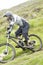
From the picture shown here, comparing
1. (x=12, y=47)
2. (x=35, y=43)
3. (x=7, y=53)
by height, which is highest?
(x=35, y=43)

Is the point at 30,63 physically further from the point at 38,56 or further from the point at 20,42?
the point at 20,42

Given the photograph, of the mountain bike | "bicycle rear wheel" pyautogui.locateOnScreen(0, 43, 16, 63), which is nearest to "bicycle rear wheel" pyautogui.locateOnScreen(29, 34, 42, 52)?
the mountain bike

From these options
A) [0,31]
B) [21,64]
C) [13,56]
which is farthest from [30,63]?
[0,31]

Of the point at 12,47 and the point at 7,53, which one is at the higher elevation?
the point at 12,47

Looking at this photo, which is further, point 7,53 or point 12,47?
point 7,53

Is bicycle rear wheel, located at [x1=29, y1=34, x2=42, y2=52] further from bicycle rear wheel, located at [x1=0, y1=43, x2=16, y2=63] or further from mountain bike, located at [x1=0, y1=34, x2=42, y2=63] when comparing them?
bicycle rear wheel, located at [x1=0, y1=43, x2=16, y2=63]

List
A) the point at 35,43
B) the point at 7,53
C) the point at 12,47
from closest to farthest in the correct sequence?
1. the point at 12,47
2. the point at 7,53
3. the point at 35,43

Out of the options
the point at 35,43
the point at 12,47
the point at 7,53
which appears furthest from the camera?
the point at 35,43

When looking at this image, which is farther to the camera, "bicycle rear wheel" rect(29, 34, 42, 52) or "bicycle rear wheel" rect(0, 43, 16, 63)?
"bicycle rear wheel" rect(29, 34, 42, 52)

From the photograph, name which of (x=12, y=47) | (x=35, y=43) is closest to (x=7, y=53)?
(x=12, y=47)

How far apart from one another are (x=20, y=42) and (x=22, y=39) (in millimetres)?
390

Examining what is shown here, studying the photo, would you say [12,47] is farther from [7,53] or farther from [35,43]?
[35,43]

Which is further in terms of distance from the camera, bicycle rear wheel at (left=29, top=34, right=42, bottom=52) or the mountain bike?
bicycle rear wheel at (left=29, top=34, right=42, bottom=52)

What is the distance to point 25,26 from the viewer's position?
92.9 ft
